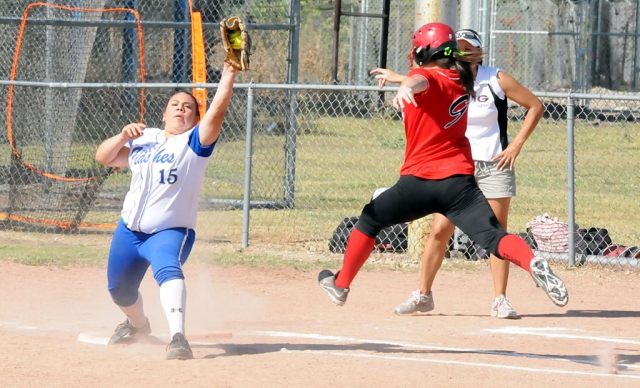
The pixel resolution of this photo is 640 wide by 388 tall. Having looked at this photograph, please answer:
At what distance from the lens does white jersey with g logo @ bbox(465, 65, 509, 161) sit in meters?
7.02

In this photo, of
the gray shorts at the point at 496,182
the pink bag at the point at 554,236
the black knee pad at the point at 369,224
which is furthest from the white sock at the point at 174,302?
the pink bag at the point at 554,236

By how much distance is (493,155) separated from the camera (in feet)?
23.4

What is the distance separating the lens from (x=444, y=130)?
592cm

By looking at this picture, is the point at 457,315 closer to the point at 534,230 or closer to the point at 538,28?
the point at 534,230

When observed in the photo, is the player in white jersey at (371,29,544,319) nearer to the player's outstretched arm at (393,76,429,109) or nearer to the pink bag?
the player's outstretched arm at (393,76,429,109)

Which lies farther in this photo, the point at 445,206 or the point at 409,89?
the point at 445,206

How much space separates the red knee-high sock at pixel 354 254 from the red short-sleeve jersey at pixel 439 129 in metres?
0.48

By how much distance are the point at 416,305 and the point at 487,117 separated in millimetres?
1433

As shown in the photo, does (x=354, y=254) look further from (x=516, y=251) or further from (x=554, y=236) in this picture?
(x=554, y=236)

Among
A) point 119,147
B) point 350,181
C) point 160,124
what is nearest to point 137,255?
point 119,147

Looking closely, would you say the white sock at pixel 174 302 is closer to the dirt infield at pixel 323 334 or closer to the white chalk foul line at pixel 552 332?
the dirt infield at pixel 323 334

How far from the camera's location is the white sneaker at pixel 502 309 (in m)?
7.09

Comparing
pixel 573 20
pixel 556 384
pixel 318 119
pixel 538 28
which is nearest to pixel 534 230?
pixel 556 384

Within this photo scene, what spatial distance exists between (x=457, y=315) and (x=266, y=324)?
56.6 inches
